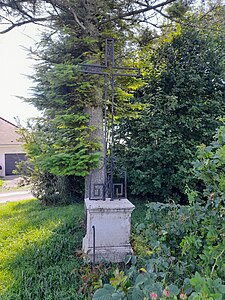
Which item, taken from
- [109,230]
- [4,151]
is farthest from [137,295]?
[4,151]

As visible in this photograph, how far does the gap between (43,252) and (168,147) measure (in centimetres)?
305

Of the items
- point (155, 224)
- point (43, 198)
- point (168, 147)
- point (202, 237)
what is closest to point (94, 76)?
point (168, 147)

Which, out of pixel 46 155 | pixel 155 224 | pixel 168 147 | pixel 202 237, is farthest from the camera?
pixel 168 147

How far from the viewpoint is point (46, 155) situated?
3.36 meters

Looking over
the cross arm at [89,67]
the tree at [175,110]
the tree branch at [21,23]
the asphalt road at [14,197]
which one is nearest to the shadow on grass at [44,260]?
the tree at [175,110]

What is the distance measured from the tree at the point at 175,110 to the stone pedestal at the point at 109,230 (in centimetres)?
230

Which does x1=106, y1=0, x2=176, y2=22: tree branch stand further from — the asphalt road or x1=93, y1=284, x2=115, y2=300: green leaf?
the asphalt road

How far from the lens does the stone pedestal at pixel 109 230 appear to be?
8.79 ft

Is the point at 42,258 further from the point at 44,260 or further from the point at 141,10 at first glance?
the point at 141,10

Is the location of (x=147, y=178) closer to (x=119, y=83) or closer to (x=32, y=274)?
(x=119, y=83)

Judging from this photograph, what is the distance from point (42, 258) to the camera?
2.79 m

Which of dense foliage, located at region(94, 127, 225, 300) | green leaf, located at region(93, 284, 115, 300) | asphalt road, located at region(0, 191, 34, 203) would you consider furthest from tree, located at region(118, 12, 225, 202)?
asphalt road, located at region(0, 191, 34, 203)

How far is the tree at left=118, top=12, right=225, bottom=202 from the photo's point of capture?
5.03m

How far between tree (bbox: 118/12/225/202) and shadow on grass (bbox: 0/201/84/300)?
6.12 feet
